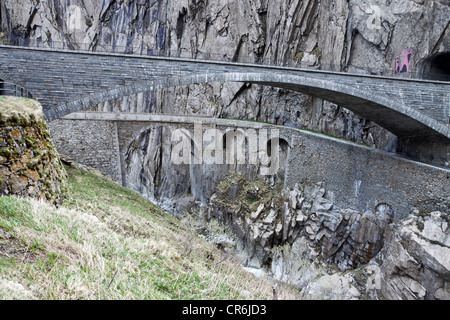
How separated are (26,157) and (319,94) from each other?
13.9m

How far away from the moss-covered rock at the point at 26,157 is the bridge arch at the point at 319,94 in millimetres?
5507

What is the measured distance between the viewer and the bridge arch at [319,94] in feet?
43.1

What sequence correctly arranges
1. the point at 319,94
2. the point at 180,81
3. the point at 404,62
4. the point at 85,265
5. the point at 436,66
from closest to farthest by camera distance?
the point at 85,265, the point at 180,81, the point at 319,94, the point at 404,62, the point at 436,66

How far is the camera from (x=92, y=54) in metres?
13.1

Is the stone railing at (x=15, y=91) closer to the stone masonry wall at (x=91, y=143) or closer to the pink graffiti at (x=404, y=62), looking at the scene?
the stone masonry wall at (x=91, y=143)

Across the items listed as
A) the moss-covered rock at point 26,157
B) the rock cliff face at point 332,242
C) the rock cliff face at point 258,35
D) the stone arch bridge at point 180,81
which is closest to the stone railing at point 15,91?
the stone arch bridge at point 180,81

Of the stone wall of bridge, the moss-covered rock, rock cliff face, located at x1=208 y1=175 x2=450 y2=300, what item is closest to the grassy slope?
the moss-covered rock

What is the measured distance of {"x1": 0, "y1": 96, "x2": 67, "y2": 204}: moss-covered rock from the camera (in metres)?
6.36

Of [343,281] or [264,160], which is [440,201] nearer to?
[343,281]

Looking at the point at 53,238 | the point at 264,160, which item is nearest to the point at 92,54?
the point at 53,238

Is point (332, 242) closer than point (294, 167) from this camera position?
Yes

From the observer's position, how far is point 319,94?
651 inches

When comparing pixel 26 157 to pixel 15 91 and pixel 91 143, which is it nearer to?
pixel 15 91

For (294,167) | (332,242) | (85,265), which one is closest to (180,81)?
(85,265)
